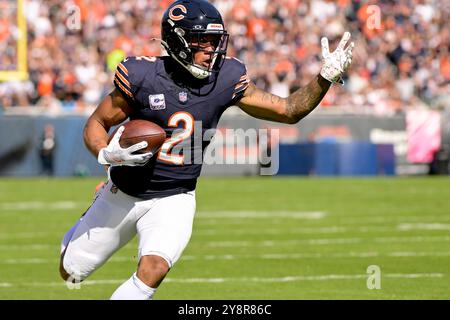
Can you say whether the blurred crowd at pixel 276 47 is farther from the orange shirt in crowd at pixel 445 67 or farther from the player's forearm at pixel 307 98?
the player's forearm at pixel 307 98

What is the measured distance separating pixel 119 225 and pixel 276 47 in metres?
17.6

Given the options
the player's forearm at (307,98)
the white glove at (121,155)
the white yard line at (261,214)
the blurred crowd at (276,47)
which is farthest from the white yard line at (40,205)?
the white glove at (121,155)

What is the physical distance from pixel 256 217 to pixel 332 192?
3691 mm

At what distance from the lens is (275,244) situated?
11.1 metres

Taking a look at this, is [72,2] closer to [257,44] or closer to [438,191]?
[257,44]

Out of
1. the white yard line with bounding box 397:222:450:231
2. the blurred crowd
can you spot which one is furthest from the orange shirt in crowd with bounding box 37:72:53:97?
the white yard line with bounding box 397:222:450:231

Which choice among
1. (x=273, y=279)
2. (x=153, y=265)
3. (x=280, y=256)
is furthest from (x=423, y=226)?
(x=153, y=265)

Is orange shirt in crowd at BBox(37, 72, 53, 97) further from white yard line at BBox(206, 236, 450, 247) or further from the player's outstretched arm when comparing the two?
the player's outstretched arm

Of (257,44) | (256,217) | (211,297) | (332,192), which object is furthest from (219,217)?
(257,44)

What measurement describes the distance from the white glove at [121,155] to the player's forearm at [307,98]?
38.7 inches

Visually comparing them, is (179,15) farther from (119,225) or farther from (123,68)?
(119,225)

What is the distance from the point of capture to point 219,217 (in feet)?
44.5

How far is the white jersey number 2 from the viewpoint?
6016 mm

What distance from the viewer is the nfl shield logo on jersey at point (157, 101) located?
5.97m
